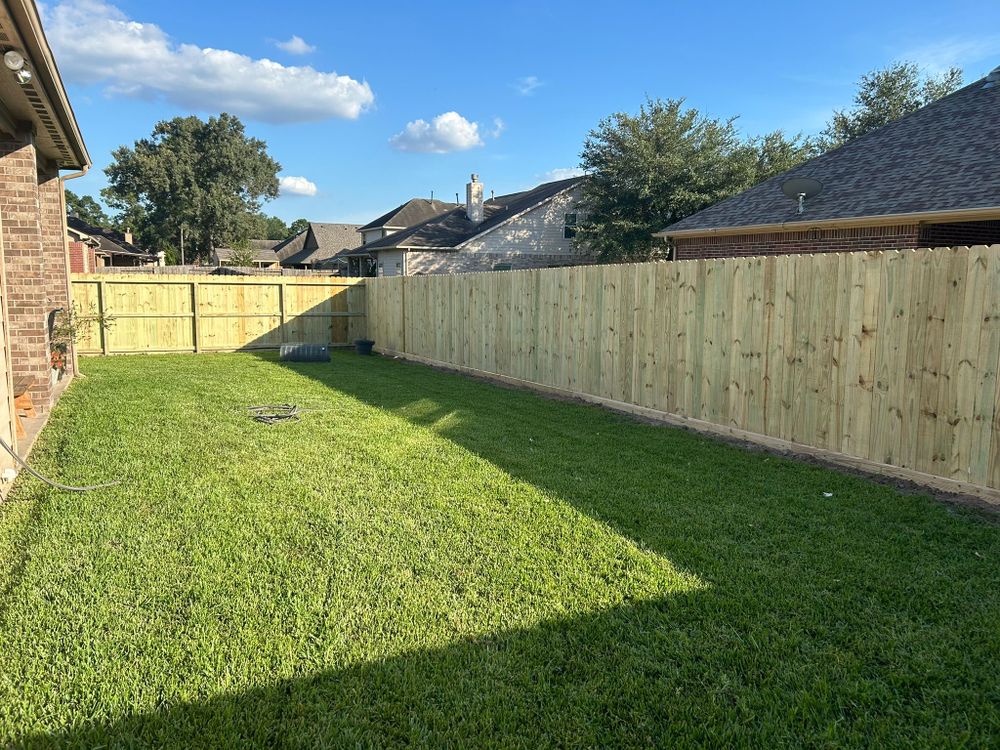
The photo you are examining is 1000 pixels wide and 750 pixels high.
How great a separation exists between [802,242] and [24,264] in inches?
504

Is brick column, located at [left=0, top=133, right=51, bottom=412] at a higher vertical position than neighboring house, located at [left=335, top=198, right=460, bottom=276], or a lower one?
lower

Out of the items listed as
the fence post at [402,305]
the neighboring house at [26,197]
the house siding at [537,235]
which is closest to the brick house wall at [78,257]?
the house siding at [537,235]

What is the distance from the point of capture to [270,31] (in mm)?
18547

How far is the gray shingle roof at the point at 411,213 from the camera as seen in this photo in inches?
1329

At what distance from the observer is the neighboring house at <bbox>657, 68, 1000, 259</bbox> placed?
11.0 meters

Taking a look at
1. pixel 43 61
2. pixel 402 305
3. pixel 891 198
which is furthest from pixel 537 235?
pixel 43 61

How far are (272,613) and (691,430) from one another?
496 cm

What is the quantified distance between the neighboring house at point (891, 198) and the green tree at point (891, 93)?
18.8 m

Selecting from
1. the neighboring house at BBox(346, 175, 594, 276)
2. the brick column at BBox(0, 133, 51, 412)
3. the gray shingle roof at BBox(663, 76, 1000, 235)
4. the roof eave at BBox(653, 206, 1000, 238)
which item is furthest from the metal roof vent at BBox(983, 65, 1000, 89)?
the brick column at BBox(0, 133, 51, 412)

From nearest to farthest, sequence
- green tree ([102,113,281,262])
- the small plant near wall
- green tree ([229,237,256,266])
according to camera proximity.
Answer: the small plant near wall, green tree ([229,237,256,266]), green tree ([102,113,281,262])

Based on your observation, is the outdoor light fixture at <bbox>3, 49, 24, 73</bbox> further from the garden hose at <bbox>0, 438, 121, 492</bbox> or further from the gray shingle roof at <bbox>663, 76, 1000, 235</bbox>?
the gray shingle roof at <bbox>663, 76, 1000, 235</bbox>

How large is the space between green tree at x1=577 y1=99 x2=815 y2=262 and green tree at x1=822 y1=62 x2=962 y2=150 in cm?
515

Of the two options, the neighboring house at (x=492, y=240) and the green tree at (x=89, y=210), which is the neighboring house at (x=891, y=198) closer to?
the neighboring house at (x=492, y=240)

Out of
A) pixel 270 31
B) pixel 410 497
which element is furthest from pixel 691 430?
pixel 270 31
